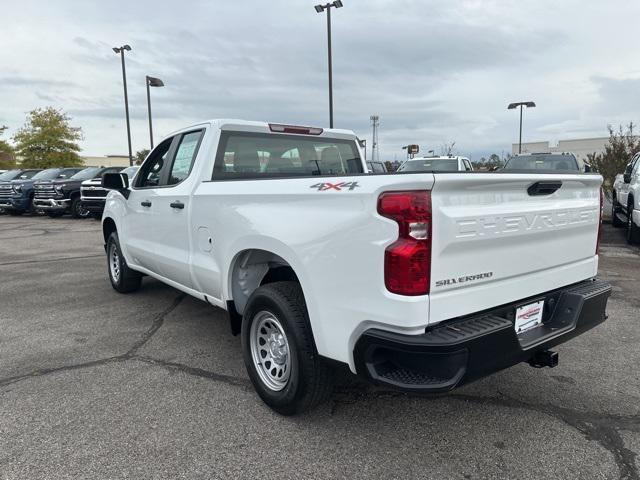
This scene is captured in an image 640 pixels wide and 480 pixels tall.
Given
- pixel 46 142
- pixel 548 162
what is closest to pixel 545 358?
pixel 548 162

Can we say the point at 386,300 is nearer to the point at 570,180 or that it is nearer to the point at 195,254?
the point at 570,180

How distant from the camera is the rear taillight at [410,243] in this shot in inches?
89.2

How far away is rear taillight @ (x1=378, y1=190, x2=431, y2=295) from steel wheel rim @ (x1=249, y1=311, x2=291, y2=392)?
3.29 ft

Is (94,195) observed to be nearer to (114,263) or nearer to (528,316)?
(114,263)

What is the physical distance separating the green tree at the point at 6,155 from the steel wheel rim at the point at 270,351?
167 feet

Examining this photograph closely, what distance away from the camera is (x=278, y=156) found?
14.4ft

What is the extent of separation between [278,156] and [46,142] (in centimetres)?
4092

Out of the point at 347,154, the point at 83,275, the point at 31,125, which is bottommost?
the point at 83,275

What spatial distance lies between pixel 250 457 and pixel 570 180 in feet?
8.03

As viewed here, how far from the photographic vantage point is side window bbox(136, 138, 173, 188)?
4.86 m

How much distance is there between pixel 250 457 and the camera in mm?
2680

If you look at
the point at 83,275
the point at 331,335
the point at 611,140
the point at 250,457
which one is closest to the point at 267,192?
the point at 331,335

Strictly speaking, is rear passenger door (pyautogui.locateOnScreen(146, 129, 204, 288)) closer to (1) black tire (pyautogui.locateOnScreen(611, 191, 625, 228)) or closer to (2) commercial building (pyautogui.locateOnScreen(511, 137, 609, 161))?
(1) black tire (pyautogui.locateOnScreen(611, 191, 625, 228))

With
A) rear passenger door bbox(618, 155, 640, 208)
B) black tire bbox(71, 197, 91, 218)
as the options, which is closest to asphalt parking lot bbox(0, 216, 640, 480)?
rear passenger door bbox(618, 155, 640, 208)
